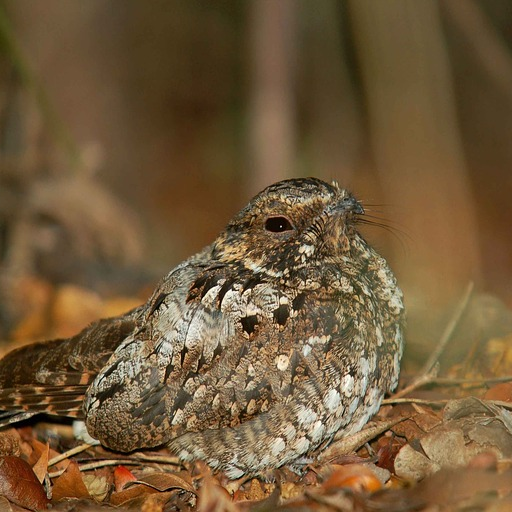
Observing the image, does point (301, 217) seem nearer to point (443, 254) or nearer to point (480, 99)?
point (443, 254)

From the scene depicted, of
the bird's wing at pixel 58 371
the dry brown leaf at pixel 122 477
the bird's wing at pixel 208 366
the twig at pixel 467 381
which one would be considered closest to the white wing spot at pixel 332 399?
the bird's wing at pixel 208 366

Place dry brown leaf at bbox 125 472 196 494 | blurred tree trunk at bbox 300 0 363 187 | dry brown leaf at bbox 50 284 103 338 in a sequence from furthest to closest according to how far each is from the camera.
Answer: blurred tree trunk at bbox 300 0 363 187 < dry brown leaf at bbox 50 284 103 338 < dry brown leaf at bbox 125 472 196 494

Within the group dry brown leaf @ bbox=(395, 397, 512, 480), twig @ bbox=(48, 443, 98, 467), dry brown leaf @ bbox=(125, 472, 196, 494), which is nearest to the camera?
dry brown leaf @ bbox=(395, 397, 512, 480)

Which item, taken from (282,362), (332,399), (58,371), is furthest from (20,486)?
(332,399)

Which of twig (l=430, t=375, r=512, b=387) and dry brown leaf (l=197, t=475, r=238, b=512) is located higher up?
A: twig (l=430, t=375, r=512, b=387)

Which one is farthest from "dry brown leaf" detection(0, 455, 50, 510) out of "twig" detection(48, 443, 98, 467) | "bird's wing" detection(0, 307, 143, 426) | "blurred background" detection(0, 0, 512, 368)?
"blurred background" detection(0, 0, 512, 368)

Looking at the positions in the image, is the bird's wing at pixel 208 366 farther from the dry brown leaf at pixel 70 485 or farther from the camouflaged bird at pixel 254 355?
the dry brown leaf at pixel 70 485

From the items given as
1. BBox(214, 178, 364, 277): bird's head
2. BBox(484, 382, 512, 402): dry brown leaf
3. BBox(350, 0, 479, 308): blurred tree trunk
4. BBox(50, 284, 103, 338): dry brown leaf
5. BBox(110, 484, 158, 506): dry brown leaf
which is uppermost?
BBox(350, 0, 479, 308): blurred tree trunk

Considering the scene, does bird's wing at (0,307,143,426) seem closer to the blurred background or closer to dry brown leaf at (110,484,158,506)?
dry brown leaf at (110,484,158,506)
